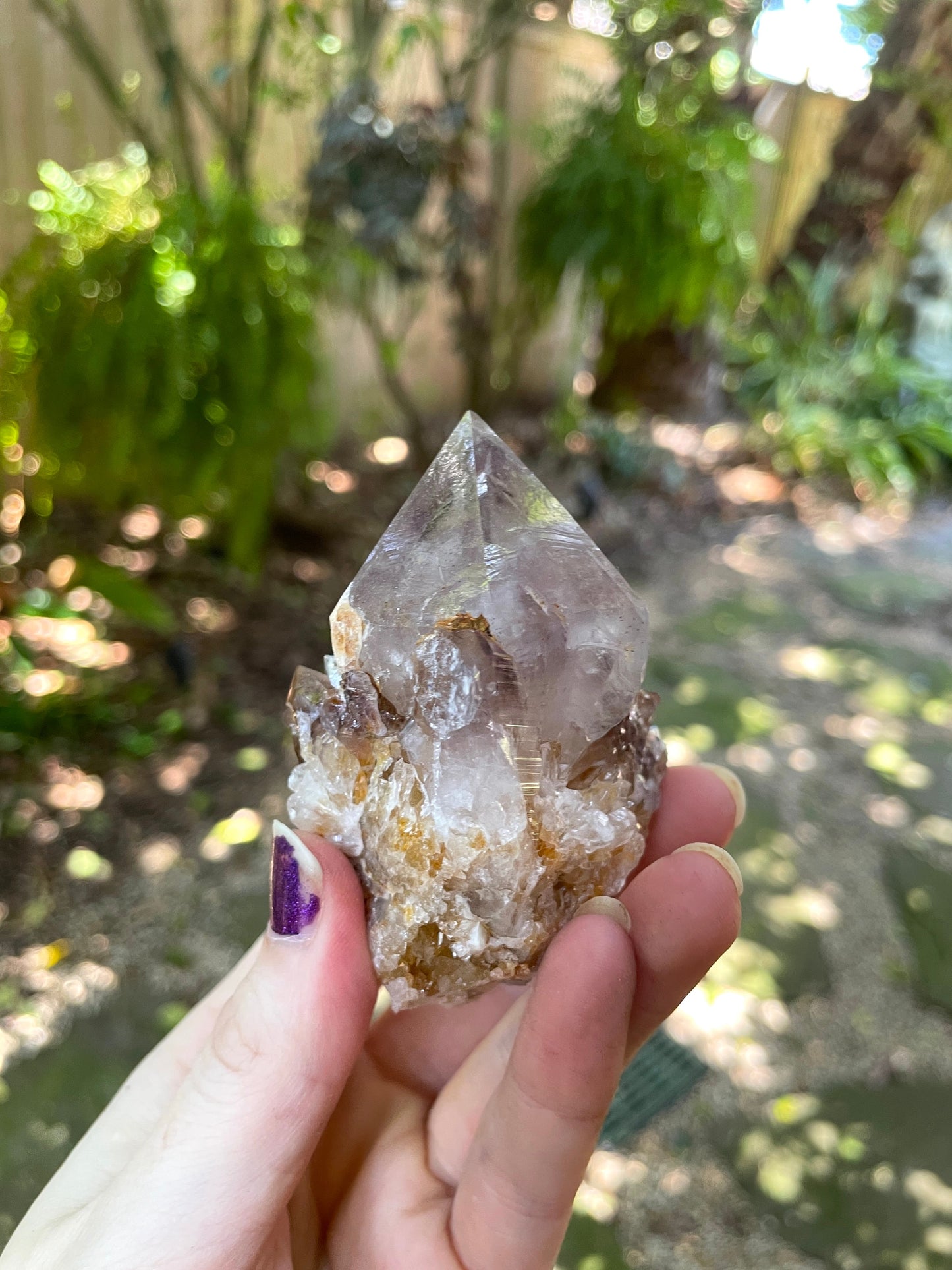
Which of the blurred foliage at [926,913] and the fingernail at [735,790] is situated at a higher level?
the fingernail at [735,790]

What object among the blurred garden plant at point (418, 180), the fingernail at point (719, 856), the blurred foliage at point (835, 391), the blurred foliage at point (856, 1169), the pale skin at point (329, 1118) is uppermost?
the blurred garden plant at point (418, 180)

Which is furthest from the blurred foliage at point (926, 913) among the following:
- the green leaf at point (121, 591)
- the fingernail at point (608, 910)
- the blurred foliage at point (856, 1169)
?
the green leaf at point (121, 591)

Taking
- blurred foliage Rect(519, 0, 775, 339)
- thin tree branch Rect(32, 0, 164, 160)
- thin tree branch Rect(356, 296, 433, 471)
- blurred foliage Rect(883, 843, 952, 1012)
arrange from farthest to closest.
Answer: thin tree branch Rect(356, 296, 433, 471)
blurred foliage Rect(519, 0, 775, 339)
thin tree branch Rect(32, 0, 164, 160)
blurred foliage Rect(883, 843, 952, 1012)

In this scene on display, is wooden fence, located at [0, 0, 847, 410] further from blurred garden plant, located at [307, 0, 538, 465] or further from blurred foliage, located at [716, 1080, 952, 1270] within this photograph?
blurred foliage, located at [716, 1080, 952, 1270]

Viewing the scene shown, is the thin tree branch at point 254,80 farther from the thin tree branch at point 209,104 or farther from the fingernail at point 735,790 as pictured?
the fingernail at point 735,790

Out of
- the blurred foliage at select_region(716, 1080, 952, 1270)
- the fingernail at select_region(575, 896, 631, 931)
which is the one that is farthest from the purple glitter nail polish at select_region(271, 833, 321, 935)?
the blurred foliage at select_region(716, 1080, 952, 1270)

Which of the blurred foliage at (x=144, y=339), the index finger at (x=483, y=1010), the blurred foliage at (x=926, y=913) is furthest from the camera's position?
the blurred foliage at (x=144, y=339)
